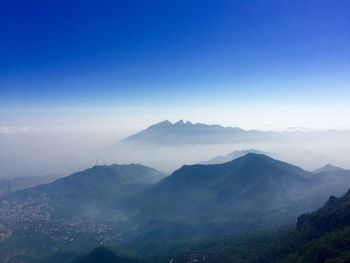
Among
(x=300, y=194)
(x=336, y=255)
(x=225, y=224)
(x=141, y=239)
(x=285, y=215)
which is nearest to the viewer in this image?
(x=336, y=255)

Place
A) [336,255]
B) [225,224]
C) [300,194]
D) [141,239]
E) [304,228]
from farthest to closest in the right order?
1. [300,194]
2. [141,239]
3. [225,224]
4. [304,228]
5. [336,255]

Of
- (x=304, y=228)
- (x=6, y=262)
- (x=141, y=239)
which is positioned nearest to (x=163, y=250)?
(x=141, y=239)

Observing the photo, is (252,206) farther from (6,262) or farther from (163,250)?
(6,262)

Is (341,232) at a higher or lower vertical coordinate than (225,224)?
higher

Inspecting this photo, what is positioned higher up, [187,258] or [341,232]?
[341,232]

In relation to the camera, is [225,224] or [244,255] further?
[225,224]

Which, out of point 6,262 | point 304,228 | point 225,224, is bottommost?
point 6,262

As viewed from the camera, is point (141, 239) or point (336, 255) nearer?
point (336, 255)

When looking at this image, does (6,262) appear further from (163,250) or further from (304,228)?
(304,228)

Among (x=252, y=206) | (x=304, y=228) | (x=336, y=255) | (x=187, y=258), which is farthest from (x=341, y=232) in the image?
(x=252, y=206)
